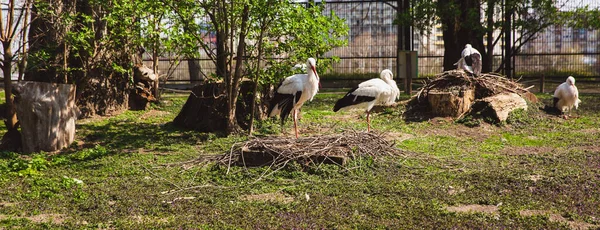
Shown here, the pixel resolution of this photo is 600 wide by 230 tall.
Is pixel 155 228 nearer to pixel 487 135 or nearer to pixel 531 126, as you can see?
pixel 487 135

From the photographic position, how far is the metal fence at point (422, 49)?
63.2 ft

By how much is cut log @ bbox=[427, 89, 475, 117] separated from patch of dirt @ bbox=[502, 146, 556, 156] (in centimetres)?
223

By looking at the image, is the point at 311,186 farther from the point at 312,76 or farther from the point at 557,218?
the point at 312,76

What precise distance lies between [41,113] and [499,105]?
7142mm

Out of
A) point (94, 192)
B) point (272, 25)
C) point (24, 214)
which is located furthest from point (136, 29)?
point (24, 214)

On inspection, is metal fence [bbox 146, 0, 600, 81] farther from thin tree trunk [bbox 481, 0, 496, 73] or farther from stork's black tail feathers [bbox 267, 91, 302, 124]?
stork's black tail feathers [bbox 267, 91, 302, 124]

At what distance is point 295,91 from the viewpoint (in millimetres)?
9758

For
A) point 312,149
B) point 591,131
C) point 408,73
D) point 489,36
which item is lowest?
point 591,131

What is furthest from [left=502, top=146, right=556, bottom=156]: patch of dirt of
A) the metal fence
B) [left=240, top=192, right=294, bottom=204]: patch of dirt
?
the metal fence

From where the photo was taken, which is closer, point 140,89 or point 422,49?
point 140,89

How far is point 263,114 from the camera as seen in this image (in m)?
11.3

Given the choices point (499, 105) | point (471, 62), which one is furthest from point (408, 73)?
point (499, 105)

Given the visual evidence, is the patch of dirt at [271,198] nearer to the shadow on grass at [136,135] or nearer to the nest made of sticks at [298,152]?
the nest made of sticks at [298,152]

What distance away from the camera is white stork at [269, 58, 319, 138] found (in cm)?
959
